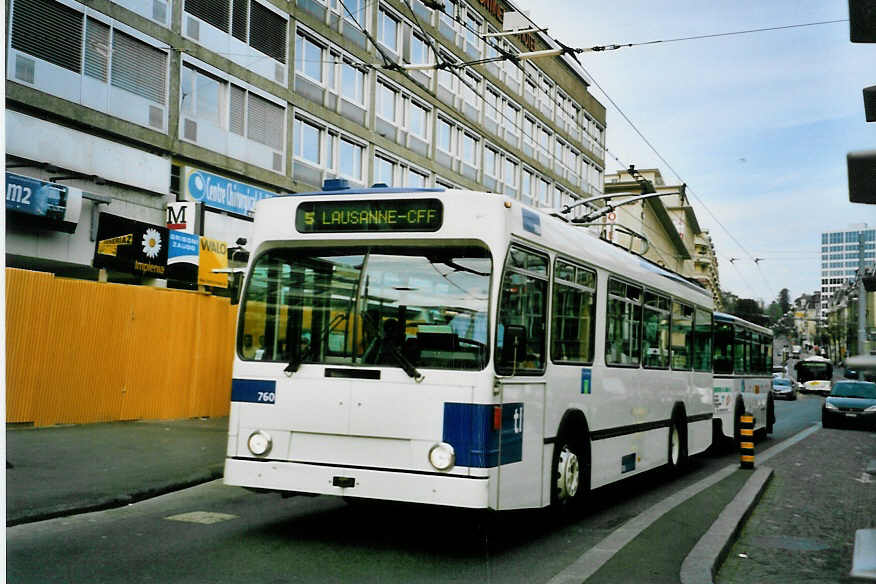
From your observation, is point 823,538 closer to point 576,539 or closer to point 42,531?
point 576,539

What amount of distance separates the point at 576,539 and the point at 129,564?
3.79 meters

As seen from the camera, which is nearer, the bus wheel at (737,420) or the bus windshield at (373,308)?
the bus windshield at (373,308)

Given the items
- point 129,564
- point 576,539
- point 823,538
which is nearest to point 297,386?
point 129,564

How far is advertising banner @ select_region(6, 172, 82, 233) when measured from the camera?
664 inches

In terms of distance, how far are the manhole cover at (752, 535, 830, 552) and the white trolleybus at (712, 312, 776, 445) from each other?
23.8 ft

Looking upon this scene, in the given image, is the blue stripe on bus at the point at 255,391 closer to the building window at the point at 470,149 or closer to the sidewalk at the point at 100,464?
the sidewalk at the point at 100,464

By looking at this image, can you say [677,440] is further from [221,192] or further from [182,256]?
[221,192]

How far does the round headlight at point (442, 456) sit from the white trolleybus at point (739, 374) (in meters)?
10.1

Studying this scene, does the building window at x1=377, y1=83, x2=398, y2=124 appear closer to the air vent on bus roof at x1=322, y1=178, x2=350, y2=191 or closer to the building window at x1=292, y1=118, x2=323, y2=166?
the building window at x1=292, y1=118, x2=323, y2=166

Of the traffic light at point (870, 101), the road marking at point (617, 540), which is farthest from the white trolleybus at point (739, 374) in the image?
the traffic light at point (870, 101)

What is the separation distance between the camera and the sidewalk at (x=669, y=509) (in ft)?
23.7

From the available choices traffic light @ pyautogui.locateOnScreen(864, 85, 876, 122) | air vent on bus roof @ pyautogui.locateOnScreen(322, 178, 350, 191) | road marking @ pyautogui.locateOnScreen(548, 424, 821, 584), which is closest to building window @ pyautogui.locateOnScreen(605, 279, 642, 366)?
road marking @ pyautogui.locateOnScreen(548, 424, 821, 584)

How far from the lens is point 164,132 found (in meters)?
20.9

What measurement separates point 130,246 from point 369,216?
13963 mm
